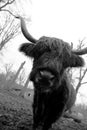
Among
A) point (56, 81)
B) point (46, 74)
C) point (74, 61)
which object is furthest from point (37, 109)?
point (46, 74)

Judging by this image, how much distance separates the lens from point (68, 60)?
5922mm

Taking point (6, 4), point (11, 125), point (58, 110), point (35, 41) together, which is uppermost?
point (6, 4)

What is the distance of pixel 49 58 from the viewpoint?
5.18 m

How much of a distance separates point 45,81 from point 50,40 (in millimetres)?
1691

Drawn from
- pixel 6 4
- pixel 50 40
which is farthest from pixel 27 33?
pixel 6 4

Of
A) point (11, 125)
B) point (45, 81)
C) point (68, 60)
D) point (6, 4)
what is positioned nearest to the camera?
point (45, 81)

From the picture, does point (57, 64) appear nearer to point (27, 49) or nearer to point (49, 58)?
point (49, 58)

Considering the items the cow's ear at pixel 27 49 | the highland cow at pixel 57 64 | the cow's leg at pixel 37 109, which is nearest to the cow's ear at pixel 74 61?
the highland cow at pixel 57 64

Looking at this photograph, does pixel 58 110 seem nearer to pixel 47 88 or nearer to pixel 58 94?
pixel 58 94

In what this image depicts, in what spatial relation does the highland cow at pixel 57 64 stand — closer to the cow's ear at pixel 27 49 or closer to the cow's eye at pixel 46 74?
the cow's ear at pixel 27 49

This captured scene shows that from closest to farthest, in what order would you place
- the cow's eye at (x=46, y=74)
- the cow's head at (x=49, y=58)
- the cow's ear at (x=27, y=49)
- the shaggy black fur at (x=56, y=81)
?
the cow's eye at (x=46, y=74) < the cow's head at (x=49, y=58) < the shaggy black fur at (x=56, y=81) < the cow's ear at (x=27, y=49)

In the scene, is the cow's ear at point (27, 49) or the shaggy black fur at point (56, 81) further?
the cow's ear at point (27, 49)

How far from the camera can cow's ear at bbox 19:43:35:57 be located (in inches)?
247

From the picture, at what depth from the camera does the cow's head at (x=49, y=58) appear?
4.75m
